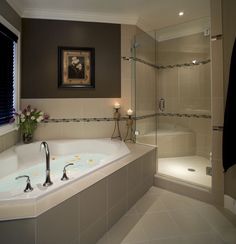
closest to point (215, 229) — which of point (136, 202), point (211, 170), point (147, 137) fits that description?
point (211, 170)

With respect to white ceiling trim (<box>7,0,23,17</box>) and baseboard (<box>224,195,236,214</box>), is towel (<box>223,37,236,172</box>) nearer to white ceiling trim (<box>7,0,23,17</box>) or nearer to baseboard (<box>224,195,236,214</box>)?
baseboard (<box>224,195,236,214</box>)

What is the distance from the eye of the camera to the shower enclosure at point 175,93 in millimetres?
3225

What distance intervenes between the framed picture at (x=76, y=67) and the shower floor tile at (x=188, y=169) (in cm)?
180

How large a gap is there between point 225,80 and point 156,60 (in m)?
1.93

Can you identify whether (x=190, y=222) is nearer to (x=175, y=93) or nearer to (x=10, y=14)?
(x=175, y=93)

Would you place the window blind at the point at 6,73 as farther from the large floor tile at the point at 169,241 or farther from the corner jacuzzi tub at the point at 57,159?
the large floor tile at the point at 169,241

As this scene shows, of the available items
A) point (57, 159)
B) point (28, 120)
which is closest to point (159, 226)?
point (57, 159)

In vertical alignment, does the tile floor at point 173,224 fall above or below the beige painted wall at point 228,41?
below

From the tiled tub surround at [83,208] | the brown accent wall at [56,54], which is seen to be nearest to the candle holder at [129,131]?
the brown accent wall at [56,54]

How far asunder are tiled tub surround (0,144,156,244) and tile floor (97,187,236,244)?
0.38ft

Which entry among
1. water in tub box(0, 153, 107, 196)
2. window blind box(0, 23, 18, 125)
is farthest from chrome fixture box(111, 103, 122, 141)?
window blind box(0, 23, 18, 125)

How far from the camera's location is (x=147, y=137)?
327 cm

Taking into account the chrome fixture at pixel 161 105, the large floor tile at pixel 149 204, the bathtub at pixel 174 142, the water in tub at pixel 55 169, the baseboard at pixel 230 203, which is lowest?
the large floor tile at pixel 149 204

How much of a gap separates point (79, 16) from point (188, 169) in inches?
115
